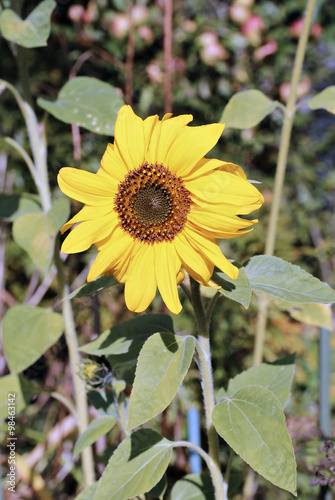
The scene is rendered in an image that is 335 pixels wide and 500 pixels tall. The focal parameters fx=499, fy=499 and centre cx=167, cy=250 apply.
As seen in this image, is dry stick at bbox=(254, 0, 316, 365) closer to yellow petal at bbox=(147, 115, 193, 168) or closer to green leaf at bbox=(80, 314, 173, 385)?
green leaf at bbox=(80, 314, 173, 385)

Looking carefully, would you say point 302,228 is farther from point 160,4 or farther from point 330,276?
point 160,4

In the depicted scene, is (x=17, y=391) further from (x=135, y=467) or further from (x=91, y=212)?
(x=91, y=212)

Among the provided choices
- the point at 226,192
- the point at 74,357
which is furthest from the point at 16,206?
the point at 226,192

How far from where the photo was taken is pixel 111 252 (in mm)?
487

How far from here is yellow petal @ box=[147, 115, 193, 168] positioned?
476 millimetres

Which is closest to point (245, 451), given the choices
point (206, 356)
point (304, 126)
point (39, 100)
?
point (206, 356)

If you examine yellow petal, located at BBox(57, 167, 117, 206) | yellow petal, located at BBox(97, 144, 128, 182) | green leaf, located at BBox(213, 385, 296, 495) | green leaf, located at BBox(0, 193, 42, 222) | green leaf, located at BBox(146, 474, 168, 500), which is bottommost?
green leaf, located at BBox(146, 474, 168, 500)

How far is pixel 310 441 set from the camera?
A: 89 cm

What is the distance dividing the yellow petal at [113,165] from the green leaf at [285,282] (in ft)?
0.59

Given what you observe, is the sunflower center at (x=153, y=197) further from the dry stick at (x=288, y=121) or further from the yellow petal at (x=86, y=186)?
the dry stick at (x=288, y=121)

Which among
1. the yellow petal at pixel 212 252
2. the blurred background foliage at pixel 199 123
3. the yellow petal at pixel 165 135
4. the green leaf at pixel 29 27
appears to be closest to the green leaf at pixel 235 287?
the yellow petal at pixel 212 252

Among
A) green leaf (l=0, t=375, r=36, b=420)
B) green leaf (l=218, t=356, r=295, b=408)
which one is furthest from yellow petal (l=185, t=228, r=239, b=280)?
green leaf (l=0, t=375, r=36, b=420)

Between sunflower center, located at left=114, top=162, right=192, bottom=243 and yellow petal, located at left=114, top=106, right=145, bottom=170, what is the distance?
1cm

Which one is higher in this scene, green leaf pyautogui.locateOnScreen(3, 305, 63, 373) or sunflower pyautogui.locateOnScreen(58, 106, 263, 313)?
sunflower pyautogui.locateOnScreen(58, 106, 263, 313)
